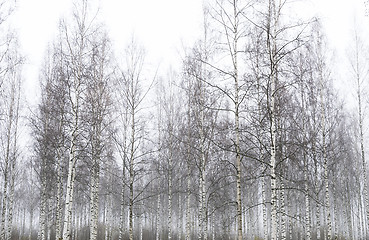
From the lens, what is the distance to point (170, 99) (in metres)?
19.8

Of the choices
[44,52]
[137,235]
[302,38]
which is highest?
[44,52]

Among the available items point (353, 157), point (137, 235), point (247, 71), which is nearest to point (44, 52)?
point (247, 71)

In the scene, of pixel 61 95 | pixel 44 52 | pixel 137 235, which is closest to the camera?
pixel 61 95

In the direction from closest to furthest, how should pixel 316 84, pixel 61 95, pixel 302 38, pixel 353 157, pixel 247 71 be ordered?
pixel 302 38 → pixel 247 71 → pixel 61 95 → pixel 316 84 → pixel 353 157

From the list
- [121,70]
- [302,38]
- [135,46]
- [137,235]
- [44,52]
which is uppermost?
[44,52]

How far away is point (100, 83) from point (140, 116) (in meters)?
2.96

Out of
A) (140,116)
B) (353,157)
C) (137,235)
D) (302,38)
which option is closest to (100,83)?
(140,116)

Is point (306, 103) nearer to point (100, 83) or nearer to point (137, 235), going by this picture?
point (100, 83)

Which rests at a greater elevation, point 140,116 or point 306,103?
point 306,103

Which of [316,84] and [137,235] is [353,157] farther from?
[137,235]

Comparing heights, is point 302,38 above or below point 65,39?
below

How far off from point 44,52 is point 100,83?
699 cm

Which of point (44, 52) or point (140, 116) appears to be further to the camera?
point (44, 52)

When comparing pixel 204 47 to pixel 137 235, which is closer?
pixel 204 47
